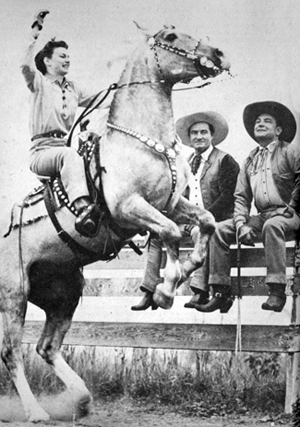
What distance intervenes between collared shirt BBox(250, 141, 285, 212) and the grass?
1.20 meters

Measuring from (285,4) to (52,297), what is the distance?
3.07 meters

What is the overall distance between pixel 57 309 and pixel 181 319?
1.08 metres

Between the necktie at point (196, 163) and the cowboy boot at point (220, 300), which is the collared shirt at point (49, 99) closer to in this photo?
the necktie at point (196, 163)

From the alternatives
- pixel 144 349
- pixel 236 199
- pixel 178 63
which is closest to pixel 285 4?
pixel 178 63

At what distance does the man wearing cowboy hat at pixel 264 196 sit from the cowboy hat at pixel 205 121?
0.19 m

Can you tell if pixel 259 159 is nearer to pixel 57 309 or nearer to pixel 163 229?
pixel 163 229

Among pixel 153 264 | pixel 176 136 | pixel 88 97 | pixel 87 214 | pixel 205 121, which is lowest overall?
pixel 153 264

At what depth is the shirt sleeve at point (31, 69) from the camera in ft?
24.0

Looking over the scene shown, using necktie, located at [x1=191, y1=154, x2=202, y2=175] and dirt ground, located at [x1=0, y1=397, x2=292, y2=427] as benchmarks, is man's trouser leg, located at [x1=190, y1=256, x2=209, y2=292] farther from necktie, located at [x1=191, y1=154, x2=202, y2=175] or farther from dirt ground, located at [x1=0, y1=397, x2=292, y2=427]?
dirt ground, located at [x1=0, y1=397, x2=292, y2=427]

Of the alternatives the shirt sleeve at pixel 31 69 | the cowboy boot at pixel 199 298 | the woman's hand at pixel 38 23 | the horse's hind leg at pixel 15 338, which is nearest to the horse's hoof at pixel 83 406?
the horse's hind leg at pixel 15 338

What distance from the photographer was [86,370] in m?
6.96

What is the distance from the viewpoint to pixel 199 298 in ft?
22.1

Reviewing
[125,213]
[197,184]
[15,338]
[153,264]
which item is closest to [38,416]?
[15,338]

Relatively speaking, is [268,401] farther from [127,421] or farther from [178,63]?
[178,63]
